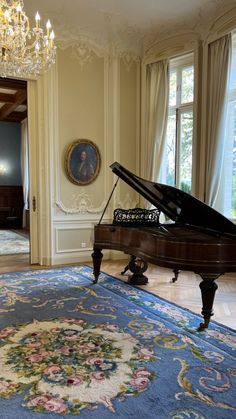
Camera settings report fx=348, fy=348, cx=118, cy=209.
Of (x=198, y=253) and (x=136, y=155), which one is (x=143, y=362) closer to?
(x=198, y=253)

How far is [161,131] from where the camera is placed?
6.13 metres

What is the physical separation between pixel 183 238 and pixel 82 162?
3.39m

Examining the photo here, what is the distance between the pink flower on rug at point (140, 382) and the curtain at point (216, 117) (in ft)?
11.3

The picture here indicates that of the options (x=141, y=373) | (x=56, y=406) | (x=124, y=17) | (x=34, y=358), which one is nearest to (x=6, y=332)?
(x=34, y=358)

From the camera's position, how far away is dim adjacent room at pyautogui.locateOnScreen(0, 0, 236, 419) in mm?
2260

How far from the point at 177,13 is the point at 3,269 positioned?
189 inches

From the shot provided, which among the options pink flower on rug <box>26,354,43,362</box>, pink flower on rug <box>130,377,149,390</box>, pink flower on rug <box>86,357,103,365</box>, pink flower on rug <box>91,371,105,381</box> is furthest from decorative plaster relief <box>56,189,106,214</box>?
pink flower on rug <box>130,377,149,390</box>

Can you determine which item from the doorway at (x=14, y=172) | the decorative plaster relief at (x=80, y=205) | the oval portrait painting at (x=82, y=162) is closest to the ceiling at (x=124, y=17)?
the oval portrait painting at (x=82, y=162)

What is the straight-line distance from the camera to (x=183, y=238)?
118 inches

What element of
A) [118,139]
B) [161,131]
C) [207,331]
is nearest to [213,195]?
[161,131]

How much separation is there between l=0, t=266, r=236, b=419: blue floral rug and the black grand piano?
510 millimetres

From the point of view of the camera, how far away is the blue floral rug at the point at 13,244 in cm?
701

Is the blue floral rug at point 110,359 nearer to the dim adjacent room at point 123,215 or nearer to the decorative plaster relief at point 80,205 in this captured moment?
the dim adjacent room at point 123,215

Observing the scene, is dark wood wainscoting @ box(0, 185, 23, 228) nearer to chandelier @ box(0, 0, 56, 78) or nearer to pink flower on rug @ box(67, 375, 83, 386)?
chandelier @ box(0, 0, 56, 78)
